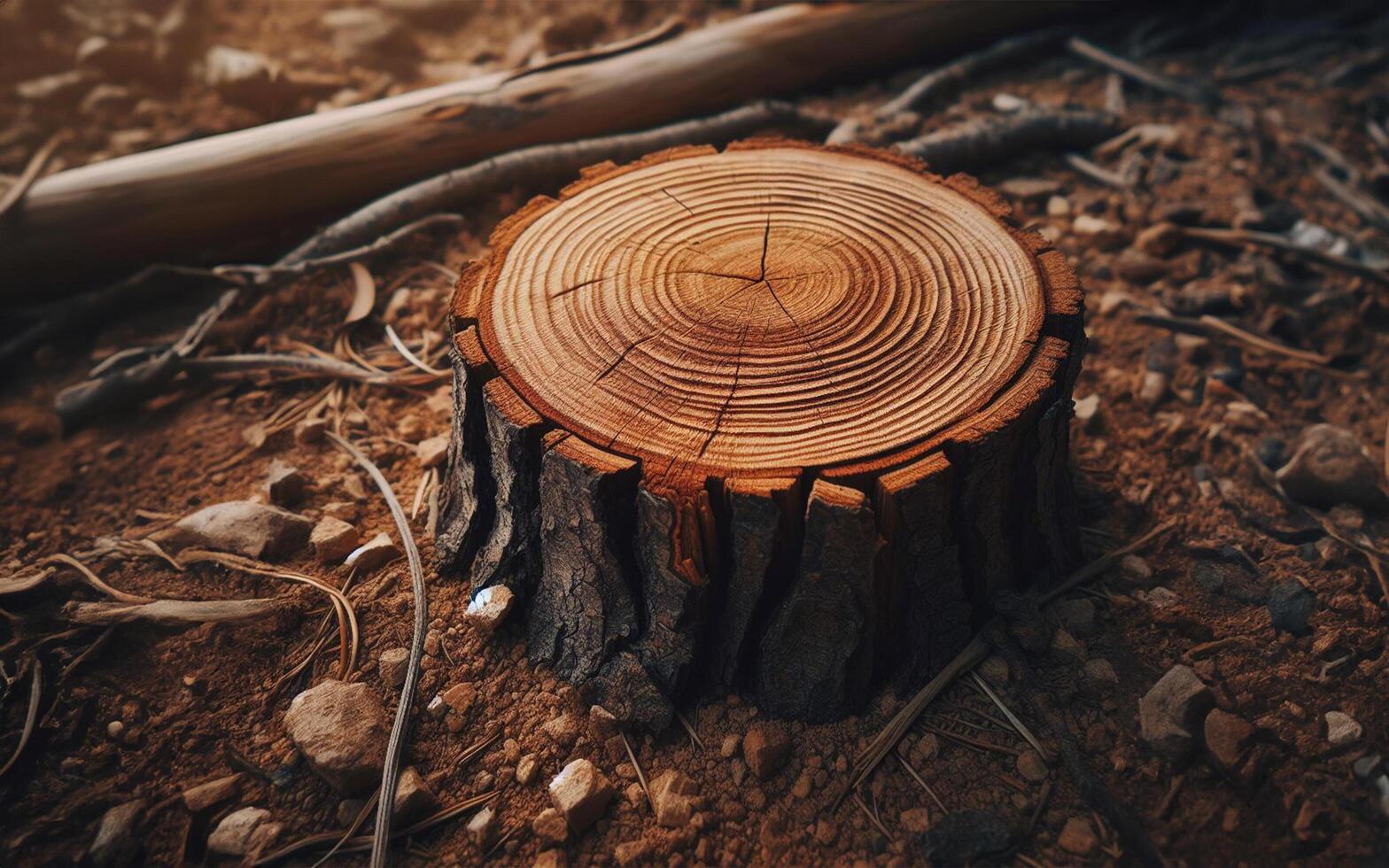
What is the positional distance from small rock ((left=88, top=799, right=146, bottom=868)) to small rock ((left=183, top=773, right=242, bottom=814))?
0.32 feet

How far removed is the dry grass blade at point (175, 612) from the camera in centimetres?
219

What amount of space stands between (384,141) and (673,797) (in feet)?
8.88

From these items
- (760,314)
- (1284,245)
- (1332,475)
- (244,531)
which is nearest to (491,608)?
(244,531)

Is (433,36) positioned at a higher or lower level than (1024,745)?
higher

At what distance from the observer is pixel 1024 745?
1.93m

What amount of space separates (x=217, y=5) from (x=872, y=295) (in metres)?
4.61

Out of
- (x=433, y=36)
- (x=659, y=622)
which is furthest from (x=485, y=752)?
(x=433, y=36)

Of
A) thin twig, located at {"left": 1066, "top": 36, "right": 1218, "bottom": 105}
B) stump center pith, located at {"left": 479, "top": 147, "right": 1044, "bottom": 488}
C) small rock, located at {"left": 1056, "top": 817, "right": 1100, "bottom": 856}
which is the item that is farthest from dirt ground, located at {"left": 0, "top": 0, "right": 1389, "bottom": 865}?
stump center pith, located at {"left": 479, "top": 147, "right": 1044, "bottom": 488}

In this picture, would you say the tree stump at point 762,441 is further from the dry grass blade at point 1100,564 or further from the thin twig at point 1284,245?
the thin twig at point 1284,245

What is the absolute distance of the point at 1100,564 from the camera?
2.27 metres

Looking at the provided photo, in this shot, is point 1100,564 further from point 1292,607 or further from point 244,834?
point 244,834

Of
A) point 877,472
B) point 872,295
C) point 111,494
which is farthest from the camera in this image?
point 111,494

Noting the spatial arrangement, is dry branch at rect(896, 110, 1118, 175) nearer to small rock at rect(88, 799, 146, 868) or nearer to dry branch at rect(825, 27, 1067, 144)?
dry branch at rect(825, 27, 1067, 144)

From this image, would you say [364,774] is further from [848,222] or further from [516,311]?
[848,222]
